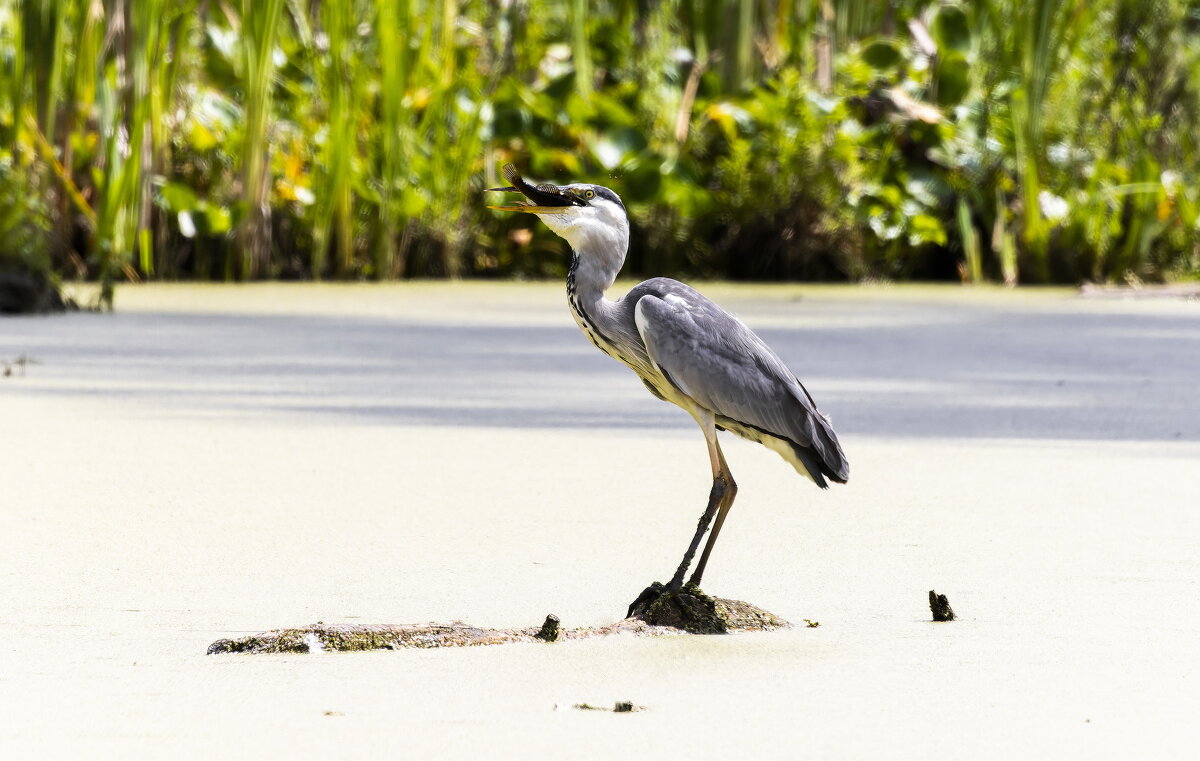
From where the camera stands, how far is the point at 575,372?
20.3ft

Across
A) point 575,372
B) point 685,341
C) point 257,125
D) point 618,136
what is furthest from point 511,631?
point 618,136

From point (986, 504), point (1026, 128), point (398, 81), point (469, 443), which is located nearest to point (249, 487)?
point (469, 443)

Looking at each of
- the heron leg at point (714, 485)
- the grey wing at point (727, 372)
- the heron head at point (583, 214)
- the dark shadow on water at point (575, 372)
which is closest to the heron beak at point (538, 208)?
the heron head at point (583, 214)

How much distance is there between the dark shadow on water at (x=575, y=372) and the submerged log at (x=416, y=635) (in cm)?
218

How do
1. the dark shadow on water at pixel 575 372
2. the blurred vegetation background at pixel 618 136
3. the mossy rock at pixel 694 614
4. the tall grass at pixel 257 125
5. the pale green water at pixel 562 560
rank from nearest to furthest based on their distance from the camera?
the pale green water at pixel 562 560
the mossy rock at pixel 694 614
the dark shadow on water at pixel 575 372
the tall grass at pixel 257 125
the blurred vegetation background at pixel 618 136

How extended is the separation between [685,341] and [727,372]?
0.27 feet

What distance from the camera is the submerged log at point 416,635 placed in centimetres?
259

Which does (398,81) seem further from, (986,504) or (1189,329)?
(986,504)

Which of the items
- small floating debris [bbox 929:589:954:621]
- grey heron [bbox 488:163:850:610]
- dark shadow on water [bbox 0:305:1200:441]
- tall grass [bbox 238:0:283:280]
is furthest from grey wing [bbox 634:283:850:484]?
tall grass [bbox 238:0:283:280]

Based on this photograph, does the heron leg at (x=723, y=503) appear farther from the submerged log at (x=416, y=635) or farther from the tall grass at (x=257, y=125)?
the tall grass at (x=257, y=125)

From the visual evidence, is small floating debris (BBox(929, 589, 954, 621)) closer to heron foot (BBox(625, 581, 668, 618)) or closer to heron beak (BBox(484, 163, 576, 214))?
heron foot (BBox(625, 581, 668, 618))

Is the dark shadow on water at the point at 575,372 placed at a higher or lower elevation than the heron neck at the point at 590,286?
lower

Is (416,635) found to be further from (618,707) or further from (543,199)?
(543,199)

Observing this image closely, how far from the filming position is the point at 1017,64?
10.7 meters
